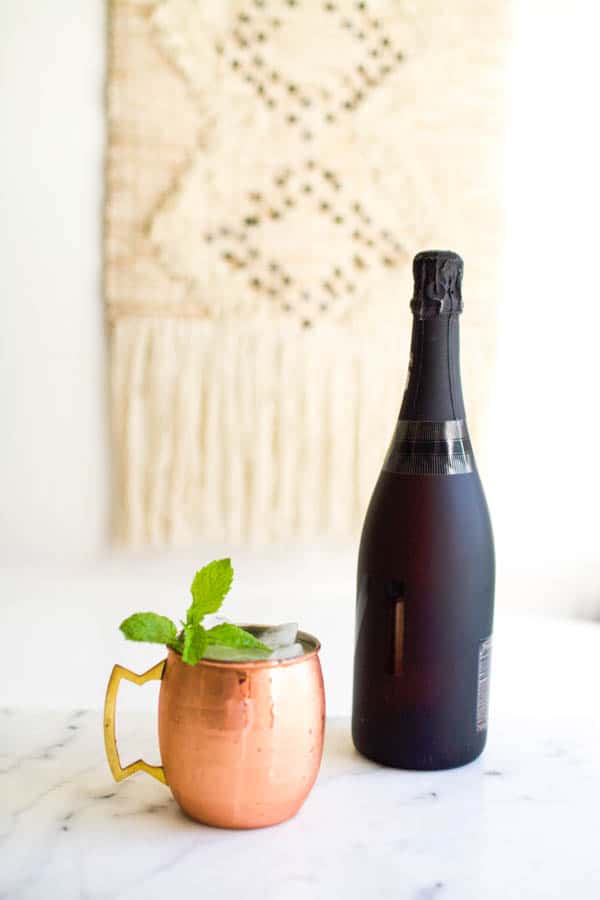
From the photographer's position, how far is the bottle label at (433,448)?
1.99ft

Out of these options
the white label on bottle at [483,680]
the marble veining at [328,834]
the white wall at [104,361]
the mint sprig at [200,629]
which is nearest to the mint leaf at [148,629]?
the mint sprig at [200,629]

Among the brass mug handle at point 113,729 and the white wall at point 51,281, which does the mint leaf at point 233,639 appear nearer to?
the brass mug handle at point 113,729

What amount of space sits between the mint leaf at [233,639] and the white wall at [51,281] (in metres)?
0.98

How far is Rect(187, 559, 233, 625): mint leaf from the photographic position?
51cm

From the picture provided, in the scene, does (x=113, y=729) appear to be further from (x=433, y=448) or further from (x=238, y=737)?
(x=433, y=448)

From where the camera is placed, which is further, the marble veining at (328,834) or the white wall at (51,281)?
the white wall at (51,281)

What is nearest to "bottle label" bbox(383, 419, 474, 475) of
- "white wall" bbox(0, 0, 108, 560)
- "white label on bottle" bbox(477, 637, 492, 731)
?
"white label on bottle" bbox(477, 637, 492, 731)

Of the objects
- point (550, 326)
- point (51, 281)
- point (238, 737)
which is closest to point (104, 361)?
point (51, 281)

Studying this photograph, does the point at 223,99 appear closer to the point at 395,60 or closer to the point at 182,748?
the point at 395,60

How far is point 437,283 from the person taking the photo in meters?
0.57

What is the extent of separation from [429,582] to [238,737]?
181mm

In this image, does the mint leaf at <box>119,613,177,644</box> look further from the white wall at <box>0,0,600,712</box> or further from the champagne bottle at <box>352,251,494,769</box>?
the white wall at <box>0,0,600,712</box>

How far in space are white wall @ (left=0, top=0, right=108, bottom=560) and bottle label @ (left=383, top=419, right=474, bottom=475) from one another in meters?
0.90

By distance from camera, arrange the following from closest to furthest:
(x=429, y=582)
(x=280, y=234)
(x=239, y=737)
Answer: (x=239, y=737)
(x=429, y=582)
(x=280, y=234)
